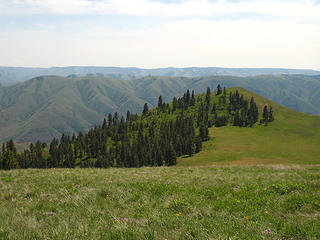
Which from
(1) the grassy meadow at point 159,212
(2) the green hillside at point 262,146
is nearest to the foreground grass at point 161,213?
(1) the grassy meadow at point 159,212

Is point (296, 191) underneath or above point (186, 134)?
above

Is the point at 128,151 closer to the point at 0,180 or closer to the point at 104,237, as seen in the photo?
the point at 0,180

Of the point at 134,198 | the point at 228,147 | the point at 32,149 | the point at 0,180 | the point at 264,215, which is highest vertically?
the point at 264,215

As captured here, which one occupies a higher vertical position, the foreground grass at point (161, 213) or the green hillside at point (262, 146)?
the foreground grass at point (161, 213)

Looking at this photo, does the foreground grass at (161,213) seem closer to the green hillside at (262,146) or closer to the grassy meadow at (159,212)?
the grassy meadow at (159,212)

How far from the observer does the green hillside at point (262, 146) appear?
110312 millimetres

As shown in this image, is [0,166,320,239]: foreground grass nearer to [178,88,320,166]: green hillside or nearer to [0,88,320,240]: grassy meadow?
[0,88,320,240]: grassy meadow

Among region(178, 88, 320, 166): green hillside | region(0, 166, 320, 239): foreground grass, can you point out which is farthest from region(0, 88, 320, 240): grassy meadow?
region(178, 88, 320, 166): green hillside

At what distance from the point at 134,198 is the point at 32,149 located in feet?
670

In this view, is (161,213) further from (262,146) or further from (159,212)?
(262,146)

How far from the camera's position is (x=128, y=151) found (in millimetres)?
153375

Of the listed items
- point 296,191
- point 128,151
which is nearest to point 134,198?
point 296,191

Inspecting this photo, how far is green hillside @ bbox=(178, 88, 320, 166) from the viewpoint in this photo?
110 meters

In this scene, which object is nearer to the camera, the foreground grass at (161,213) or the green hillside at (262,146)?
the foreground grass at (161,213)
